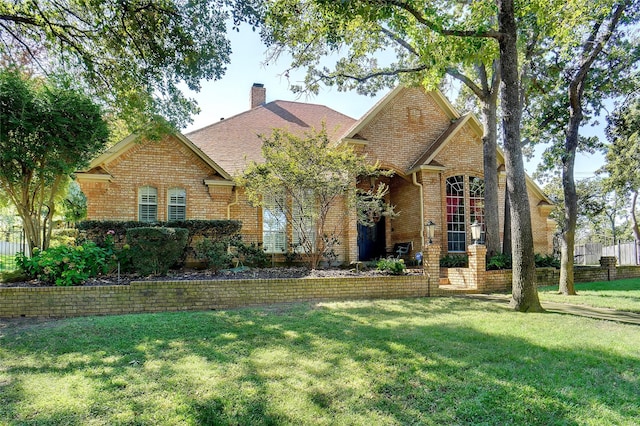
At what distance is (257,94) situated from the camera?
68.2ft

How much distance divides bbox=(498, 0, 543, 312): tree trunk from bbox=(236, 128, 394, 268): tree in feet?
12.5

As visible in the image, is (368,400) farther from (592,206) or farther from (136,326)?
(592,206)

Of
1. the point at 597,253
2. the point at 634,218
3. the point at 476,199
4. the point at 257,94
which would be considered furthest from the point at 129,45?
the point at 634,218

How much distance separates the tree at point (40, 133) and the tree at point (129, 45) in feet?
2.84

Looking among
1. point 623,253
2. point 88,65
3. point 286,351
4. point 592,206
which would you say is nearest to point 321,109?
point 88,65

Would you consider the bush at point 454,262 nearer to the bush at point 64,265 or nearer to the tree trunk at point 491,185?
the tree trunk at point 491,185

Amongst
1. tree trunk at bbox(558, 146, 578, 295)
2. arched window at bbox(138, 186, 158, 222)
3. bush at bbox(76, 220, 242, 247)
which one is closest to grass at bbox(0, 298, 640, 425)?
tree trunk at bbox(558, 146, 578, 295)

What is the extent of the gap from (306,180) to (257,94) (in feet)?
38.7

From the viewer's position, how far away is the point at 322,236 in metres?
11.5

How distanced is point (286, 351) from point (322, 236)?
20.5 ft

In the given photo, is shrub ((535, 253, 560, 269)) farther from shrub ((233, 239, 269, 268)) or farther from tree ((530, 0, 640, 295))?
shrub ((233, 239, 269, 268))

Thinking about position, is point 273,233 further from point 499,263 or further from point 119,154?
point 499,263

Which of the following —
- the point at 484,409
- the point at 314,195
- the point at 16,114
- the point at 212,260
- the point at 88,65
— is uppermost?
the point at 88,65

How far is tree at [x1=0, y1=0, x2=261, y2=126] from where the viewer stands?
9078mm
